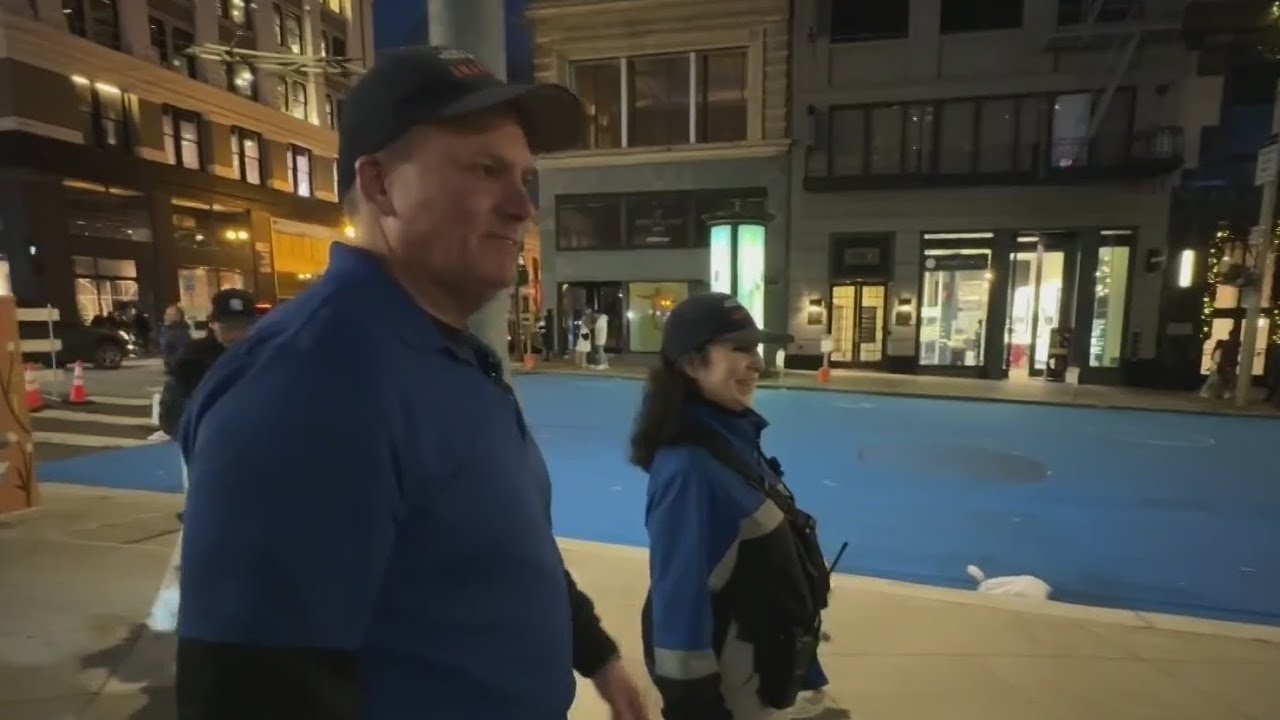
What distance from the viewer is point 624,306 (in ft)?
75.3

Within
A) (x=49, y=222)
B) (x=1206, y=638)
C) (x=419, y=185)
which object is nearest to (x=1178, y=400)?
(x=1206, y=638)

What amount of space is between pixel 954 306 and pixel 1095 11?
8045mm

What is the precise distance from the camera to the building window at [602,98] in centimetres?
2322

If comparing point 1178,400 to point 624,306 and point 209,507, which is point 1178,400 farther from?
point 209,507

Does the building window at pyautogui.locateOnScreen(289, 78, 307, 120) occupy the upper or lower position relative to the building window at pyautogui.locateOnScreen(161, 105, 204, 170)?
upper

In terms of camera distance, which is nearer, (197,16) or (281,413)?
(281,413)

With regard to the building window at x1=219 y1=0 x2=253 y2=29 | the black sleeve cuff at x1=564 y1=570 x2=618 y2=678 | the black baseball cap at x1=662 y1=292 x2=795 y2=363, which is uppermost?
the building window at x1=219 y1=0 x2=253 y2=29

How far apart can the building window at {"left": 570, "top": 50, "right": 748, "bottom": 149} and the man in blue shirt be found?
2229 cm

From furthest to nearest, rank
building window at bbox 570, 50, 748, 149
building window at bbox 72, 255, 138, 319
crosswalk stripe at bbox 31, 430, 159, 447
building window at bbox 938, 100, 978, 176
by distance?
building window at bbox 72, 255, 138, 319, building window at bbox 570, 50, 748, 149, building window at bbox 938, 100, 978, 176, crosswalk stripe at bbox 31, 430, 159, 447

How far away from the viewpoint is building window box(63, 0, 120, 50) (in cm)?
2511

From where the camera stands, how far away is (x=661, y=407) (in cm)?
238

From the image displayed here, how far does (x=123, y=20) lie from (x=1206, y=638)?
35.3 metres

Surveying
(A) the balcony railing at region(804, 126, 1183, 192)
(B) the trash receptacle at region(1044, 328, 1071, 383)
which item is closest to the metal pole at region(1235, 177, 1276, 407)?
(B) the trash receptacle at region(1044, 328, 1071, 383)

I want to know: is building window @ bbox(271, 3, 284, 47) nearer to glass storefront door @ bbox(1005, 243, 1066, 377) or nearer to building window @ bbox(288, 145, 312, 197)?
building window @ bbox(288, 145, 312, 197)
